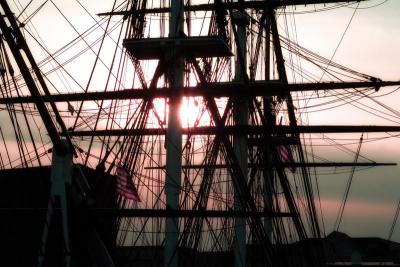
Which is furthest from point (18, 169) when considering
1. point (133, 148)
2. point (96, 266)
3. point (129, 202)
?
point (96, 266)

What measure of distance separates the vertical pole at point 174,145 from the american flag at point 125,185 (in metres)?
1.81

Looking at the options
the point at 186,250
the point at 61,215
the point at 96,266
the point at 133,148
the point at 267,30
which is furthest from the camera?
the point at 267,30

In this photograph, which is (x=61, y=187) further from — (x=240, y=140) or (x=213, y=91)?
(x=240, y=140)

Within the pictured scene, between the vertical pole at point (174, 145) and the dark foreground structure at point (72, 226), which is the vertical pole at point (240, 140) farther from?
the vertical pole at point (174, 145)

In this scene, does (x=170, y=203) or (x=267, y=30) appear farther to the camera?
(x=267, y=30)

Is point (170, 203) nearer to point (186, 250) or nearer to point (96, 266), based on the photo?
point (186, 250)

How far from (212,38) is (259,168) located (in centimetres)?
1373

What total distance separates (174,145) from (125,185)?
109 inches

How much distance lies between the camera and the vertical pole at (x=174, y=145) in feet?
64.0

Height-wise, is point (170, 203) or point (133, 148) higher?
point (133, 148)

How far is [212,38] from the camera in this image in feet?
70.0

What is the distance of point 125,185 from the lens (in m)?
21.9

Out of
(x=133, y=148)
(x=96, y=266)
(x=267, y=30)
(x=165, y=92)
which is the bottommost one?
(x=96, y=266)

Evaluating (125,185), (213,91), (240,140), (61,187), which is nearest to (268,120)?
(240,140)
